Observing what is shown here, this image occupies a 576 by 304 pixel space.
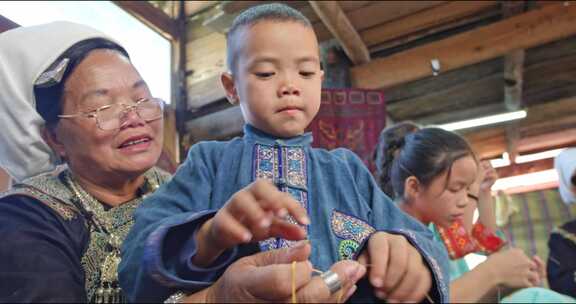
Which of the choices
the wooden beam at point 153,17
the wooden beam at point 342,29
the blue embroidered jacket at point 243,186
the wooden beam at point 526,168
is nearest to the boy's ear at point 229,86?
the blue embroidered jacket at point 243,186

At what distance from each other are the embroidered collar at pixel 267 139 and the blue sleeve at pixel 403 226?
0.14 meters

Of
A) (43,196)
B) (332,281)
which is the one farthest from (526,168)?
(43,196)

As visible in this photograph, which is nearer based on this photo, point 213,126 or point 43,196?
point 43,196

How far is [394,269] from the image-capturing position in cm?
83

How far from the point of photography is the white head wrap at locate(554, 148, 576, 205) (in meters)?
1.96

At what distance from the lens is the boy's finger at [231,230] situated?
72 centimetres

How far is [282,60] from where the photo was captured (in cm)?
116

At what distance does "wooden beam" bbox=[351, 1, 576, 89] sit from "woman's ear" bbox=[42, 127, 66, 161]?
8.38 ft

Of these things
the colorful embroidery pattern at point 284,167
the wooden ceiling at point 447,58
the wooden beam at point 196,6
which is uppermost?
the wooden beam at point 196,6

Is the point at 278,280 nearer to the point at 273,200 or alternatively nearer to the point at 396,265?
the point at 273,200

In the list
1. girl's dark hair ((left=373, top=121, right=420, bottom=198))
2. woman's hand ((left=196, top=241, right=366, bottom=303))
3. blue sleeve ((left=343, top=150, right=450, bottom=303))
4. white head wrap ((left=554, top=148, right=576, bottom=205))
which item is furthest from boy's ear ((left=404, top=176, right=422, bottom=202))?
woman's hand ((left=196, top=241, right=366, bottom=303))

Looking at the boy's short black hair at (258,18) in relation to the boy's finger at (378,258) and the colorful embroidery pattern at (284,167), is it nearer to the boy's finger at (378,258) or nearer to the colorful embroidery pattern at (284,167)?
the colorful embroidery pattern at (284,167)

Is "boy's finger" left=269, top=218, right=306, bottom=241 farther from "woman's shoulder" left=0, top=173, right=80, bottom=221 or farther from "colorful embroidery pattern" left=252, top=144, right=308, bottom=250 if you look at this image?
"woman's shoulder" left=0, top=173, right=80, bottom=221

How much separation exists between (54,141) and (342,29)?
8.19 ft
